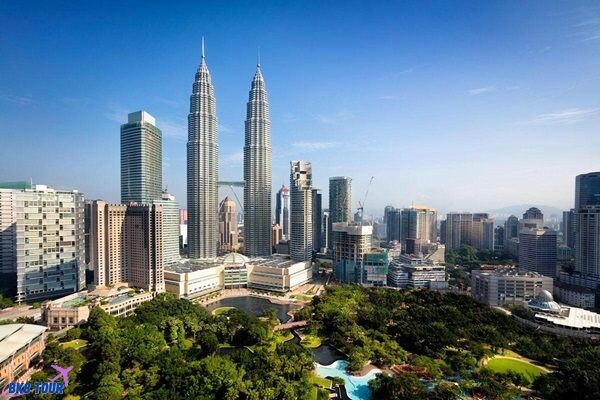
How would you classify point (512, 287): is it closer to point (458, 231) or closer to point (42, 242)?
point (458, 231)

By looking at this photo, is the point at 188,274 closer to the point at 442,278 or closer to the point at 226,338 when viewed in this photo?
the point at 226,338

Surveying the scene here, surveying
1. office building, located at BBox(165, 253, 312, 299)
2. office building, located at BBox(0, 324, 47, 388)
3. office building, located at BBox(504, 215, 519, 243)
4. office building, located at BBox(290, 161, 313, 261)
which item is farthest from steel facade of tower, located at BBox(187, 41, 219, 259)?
office building, located at BBox(504, 215, 519, 243)

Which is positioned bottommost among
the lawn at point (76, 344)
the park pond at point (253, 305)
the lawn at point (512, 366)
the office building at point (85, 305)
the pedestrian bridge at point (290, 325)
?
the park pond at point (253, 305)

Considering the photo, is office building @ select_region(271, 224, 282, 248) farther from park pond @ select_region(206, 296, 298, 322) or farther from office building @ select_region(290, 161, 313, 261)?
park pond @ select_region(206, 296, 298, 322)

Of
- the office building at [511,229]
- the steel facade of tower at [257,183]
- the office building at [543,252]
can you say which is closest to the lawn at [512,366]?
the office building at [543,252]

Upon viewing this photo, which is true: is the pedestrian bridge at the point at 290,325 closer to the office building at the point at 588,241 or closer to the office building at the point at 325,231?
the office building at the point at 588,241

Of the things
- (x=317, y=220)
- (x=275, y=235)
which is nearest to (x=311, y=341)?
(x=317, y=220)
